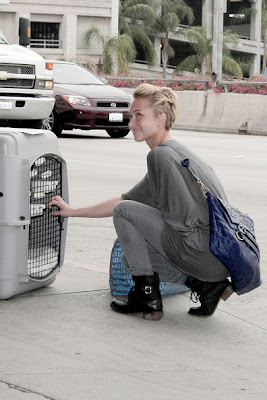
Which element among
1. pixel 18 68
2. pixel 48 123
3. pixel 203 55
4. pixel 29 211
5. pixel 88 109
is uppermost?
pixel 203 55

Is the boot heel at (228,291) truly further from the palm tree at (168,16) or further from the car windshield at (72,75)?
the palm tree at (168,16)

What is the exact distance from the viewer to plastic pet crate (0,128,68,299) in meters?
5.57

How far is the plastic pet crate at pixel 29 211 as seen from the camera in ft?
18.3

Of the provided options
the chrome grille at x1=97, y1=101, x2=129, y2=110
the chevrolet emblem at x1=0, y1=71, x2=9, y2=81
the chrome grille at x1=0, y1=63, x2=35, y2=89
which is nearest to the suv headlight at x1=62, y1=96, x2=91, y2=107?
the chrome grille at x1=97, y1=101, x2=129, y2=110

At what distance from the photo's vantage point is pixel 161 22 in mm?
76500

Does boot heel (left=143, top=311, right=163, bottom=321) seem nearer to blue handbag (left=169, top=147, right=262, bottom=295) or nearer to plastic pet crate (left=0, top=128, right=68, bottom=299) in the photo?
blue handbag (left=169, top=147, right=262, bottom=295)

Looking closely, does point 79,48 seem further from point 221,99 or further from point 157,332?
point 157,332

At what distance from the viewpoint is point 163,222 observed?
5488mm

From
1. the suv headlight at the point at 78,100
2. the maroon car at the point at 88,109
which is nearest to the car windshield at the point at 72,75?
the maroon car at the point at 88,109

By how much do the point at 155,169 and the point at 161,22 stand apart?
72.4 m

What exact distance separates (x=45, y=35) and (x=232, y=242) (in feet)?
224

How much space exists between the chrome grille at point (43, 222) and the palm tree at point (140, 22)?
6866 centimetres

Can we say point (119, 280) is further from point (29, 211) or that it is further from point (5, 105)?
point (5, 105)

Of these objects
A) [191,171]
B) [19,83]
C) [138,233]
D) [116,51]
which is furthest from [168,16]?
[191,171]
